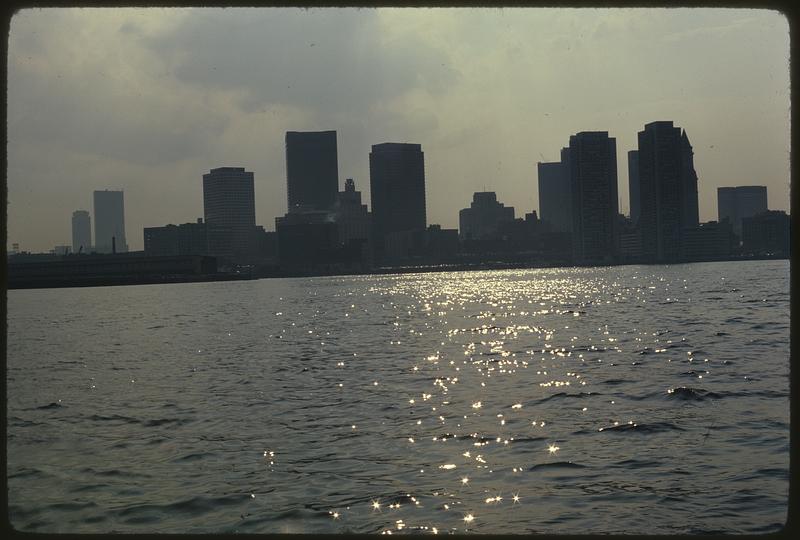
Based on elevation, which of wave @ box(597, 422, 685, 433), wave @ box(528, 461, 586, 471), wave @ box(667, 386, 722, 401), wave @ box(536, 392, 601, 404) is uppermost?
wave @ box(528, 461, 586, 471)

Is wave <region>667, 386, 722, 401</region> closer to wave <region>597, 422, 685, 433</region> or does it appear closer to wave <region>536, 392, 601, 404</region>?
wave <region>536, 392, 601, 404</region>

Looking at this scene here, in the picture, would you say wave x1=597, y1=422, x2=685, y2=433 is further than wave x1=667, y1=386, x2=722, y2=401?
No

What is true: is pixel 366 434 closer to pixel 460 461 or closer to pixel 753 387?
pixel 460 461

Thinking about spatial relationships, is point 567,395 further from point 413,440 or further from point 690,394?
point 413,440

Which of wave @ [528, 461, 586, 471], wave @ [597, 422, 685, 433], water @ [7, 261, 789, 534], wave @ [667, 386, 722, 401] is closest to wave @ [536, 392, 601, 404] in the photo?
water @ [7, 261, 789, 534]

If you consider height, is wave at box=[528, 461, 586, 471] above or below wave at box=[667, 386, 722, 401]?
above

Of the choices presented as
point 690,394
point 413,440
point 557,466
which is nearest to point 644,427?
point 557,466

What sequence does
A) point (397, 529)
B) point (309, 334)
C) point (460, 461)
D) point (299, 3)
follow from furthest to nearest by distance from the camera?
point (309, 334)
point (460, 461)
point (397, 529)
point (299, 3)

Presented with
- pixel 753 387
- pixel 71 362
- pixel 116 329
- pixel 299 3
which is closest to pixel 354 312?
pixel 116 329

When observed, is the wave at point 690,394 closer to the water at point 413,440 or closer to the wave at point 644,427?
the water at point 413,440
